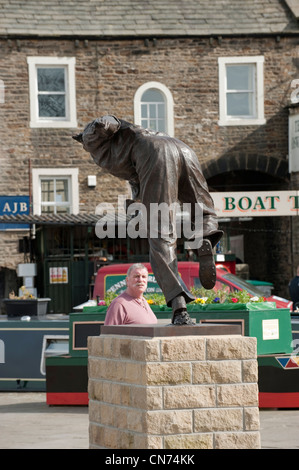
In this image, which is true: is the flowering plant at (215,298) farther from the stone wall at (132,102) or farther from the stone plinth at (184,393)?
the stone wall at (132,102)

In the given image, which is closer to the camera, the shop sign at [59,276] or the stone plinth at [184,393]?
the stone plinth at [184,393]

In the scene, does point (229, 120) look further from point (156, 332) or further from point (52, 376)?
point (156, 332)

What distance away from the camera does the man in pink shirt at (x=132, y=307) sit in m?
8.45

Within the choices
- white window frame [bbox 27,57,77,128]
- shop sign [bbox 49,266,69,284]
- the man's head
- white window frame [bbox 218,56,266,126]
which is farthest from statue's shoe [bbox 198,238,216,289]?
white window frame [bbox 218,56,266,126]

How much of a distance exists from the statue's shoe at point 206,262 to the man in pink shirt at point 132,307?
41.1 inches

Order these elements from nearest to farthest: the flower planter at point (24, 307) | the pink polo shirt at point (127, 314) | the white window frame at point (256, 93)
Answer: the pink polo shirt at point (127, 314)
the flower planter at point (24, 307)
the white window frame at point (256, 93)

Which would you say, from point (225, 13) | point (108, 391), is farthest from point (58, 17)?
point (108, 391)

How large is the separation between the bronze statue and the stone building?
16.3m

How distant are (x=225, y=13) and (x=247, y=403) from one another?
19.8 metres

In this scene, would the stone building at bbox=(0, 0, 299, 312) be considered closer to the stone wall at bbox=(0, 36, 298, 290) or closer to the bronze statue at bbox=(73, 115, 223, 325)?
the stone wall at bbox=(0, 36, 298, 290)

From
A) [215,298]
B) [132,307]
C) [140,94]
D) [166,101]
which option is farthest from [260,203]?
[132,307]

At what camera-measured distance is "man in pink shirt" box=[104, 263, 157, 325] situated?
8453mm

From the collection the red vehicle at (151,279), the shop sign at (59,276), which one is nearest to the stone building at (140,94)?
the shop sign at (59,276)

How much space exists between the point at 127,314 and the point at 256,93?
17903 millimetres
